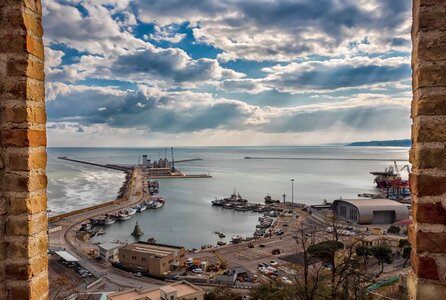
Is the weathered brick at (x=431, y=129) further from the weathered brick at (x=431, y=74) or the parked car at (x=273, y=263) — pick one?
the parked car at (x=273, y=263)

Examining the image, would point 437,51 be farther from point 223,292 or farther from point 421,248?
point 223,292

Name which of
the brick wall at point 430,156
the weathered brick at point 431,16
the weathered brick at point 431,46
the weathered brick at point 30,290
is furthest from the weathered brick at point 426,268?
the weathered brick at point 30,290

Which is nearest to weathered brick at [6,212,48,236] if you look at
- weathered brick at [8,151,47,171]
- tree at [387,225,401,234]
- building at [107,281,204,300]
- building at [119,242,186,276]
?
weathered brick at [8,151,47,171]

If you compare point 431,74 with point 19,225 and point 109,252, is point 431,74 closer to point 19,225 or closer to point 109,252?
point 19,225

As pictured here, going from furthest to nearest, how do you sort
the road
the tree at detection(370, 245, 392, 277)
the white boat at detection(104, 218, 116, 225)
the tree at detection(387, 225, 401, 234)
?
1. the white boat at detection(104, 218, 116, 225)
2. the tree at detection(387, 225, 401, 234)
3. the tree at detection(370, 245, 392, 277)
4. the road

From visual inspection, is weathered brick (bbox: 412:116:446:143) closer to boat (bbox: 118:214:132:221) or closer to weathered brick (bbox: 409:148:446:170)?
weathered brick (bbox: 409:148:446:170)

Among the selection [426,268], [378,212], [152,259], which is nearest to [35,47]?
[426,268]
